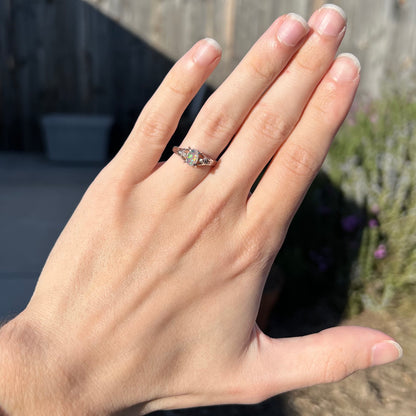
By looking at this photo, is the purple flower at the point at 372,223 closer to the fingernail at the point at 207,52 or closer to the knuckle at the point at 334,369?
the knuckle at the point at 334,369

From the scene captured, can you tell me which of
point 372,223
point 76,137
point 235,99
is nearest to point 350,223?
point 372,223

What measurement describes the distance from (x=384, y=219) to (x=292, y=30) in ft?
5.93

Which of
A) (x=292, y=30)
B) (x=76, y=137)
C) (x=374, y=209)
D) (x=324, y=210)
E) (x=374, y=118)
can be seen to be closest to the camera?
(x=292, y=30)

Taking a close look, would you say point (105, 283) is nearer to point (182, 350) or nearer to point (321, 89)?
point (182, 350)

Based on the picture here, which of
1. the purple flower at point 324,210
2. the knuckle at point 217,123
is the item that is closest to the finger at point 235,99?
the knuckle at point 217,123

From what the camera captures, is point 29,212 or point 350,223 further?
point 29,212

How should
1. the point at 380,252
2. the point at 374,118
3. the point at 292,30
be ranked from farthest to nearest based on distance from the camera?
1. the point at 374,118
2. the point at 380,252
3. the point at 292,30

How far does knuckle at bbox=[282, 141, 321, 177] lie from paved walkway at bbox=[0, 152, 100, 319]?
1.42 meters

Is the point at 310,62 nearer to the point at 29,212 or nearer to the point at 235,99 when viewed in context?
the point at 235,99

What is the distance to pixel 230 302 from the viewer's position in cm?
120

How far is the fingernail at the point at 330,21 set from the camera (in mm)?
1125

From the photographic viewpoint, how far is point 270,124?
122 cm

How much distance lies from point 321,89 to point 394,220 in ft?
5.40

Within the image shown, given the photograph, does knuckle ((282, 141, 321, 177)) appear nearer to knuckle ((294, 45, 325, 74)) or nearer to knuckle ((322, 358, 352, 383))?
knuckle ((294, 45, 325, 74))
